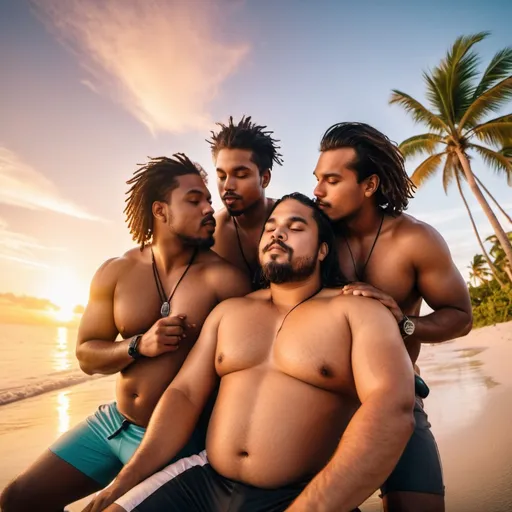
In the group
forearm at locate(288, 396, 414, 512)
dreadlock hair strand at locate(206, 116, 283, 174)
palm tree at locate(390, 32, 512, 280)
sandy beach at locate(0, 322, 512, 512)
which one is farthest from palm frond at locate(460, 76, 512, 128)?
forearm at locate(288, 396, 414, 512)

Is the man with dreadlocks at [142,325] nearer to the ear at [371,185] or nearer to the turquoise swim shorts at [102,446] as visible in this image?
the turquoise swim shorts at [102,446]

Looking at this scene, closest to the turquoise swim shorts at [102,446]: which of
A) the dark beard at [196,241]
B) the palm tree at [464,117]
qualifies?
the dark beard at [196,241]

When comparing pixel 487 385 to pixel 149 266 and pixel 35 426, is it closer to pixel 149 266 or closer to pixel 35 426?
pixel 149 266

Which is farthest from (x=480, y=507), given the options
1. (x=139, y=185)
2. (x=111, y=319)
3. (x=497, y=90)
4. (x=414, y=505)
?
(x=497, y=90)

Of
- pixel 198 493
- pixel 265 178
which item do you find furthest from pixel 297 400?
pixel 265 178

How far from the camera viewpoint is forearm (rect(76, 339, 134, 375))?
2780 millimetres

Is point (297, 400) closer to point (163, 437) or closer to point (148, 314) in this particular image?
point (163, 437)

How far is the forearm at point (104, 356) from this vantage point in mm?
2780

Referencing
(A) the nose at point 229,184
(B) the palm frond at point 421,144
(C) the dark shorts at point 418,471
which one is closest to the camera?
(C) the dark shorts at point 418,471

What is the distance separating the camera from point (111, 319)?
3.08 m

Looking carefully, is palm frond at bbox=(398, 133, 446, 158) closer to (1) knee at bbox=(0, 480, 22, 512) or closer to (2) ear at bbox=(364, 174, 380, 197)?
(2) ear at bbox=(364, 174, 380, 197)

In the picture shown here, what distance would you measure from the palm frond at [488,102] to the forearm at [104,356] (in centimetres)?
1716

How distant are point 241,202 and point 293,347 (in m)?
1.76

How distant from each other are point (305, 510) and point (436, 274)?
5.79 feet
